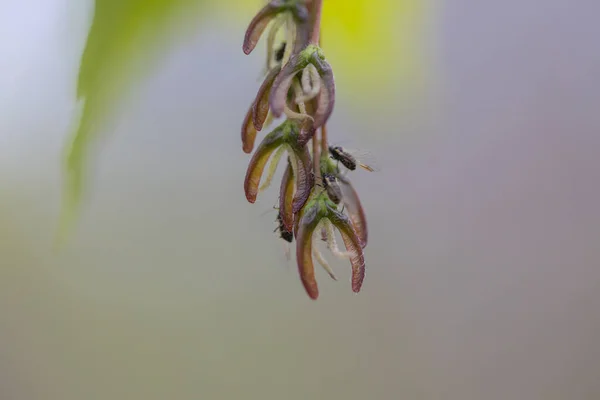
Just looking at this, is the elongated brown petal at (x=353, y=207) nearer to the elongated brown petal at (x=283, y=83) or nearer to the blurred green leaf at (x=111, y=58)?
the elongated brown petal at (x=283, y=83)

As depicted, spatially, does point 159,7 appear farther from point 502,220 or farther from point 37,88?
point 502,220

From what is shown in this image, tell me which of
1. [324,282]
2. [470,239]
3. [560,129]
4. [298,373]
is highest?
[560,129]

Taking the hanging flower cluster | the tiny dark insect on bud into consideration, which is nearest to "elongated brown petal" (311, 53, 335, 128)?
the hanging flower cluster

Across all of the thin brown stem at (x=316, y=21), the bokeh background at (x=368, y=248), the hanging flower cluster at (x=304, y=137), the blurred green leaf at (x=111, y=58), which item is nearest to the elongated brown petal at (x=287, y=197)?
the hanging flower cluster at (x=304, y=137)

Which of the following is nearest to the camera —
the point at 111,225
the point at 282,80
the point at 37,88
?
the point at 282,80

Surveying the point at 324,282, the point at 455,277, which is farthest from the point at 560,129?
the point at 324,282
